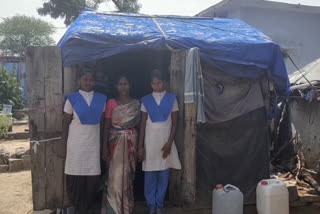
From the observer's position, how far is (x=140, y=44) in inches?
146

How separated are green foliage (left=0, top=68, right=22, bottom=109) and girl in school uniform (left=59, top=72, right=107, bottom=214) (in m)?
11.9

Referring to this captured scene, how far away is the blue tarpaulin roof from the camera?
364cm

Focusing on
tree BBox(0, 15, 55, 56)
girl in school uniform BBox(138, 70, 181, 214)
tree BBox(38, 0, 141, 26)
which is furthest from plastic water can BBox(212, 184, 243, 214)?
tree BBox(0, 15, 55, 56)

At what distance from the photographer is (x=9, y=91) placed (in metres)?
14.1

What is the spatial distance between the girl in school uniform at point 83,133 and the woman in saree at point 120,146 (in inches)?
4.9

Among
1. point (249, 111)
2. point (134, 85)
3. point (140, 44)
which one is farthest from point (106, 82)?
point (249, 111)

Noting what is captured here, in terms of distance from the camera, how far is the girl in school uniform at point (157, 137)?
11.5 feet

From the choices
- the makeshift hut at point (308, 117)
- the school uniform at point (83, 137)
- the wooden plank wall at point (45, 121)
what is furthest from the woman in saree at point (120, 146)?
the makeshift hut at point (308, 117)

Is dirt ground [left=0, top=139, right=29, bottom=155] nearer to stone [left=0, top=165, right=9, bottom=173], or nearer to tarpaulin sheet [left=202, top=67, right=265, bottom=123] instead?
stone [left=0, top=165, right=9, bottom=173]

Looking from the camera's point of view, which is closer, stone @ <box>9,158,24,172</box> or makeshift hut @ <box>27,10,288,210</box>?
makeshift hut @ <box>27,10,288,210</box>

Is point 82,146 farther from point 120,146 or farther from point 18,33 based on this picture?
point 18,33

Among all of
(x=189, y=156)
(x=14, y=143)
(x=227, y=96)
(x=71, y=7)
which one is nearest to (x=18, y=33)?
(x=71, y=7)

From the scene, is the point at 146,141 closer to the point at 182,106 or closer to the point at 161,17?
the point at 182,106

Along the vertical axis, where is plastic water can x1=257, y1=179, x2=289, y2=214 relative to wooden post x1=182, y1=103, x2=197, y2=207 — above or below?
below
